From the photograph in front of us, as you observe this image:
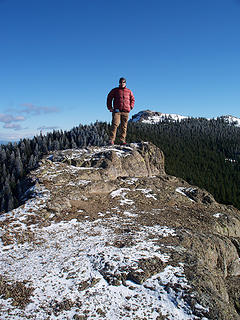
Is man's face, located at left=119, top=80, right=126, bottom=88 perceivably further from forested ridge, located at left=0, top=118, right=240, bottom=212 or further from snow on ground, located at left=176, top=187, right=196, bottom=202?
snow on ground, located at left=176, top=187, right=196, bottom=202

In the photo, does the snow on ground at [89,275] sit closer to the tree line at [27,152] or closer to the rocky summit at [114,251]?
the rocky summit at [114,251]

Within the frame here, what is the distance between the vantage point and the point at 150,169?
18.5 meters

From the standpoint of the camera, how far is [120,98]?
636 inches

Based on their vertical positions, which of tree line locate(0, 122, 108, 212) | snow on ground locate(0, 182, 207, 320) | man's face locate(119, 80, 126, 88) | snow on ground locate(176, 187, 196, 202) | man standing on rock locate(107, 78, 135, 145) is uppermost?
man's face locate(119, 80, 126, 88)

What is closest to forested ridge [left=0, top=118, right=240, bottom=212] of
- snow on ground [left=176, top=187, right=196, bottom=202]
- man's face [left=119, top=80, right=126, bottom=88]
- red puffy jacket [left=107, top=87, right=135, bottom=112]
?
red puffy jacket [left=107, top=87, right=135, bottom=112]

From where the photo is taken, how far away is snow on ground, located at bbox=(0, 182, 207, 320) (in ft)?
17.4

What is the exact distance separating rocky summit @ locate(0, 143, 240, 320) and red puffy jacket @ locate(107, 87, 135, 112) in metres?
4.54

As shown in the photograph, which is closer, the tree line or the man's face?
the man's face

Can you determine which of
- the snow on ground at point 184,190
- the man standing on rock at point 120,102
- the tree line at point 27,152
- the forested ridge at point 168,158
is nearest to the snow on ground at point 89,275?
the forested ridge at point 168,158

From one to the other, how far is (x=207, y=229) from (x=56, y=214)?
713 centimetres

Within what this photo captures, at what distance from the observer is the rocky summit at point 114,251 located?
552 cm

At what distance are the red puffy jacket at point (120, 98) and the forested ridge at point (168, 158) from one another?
6.79m

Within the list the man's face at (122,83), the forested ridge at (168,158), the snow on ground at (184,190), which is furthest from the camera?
the forested ridge at (168,158)

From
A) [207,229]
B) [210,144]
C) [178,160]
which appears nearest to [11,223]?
→ [207,229]
